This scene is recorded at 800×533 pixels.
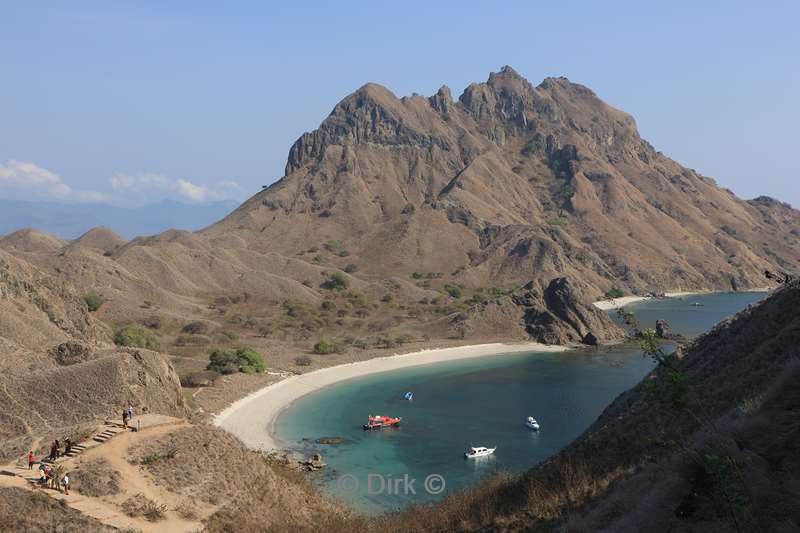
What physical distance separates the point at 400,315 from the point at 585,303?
33940 mm

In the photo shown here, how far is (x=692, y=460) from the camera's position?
1505cm

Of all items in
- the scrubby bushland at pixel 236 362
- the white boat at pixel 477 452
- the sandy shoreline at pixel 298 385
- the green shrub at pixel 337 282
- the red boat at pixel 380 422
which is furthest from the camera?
the green shrub at pixel 337 282

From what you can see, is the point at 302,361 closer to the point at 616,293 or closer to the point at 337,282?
the point at 337,282

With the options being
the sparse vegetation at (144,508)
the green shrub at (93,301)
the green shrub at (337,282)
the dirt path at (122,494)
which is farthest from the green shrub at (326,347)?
the sparse vegetation at (144,508)

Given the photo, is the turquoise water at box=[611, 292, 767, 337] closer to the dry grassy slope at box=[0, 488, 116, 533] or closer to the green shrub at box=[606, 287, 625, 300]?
the green shrub at box=[606, 287, 625, 300]

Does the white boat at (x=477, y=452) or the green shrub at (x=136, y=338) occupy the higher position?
the green shrub at (x=136, y=338)

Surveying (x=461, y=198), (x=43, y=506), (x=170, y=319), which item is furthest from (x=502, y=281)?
(x=43, y=506)

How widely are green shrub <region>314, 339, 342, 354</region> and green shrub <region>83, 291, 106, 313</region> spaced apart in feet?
112

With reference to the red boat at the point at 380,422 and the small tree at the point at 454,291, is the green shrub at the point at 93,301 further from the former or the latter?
the small tree at the point at 454,291

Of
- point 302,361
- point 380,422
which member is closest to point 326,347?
point 302,361

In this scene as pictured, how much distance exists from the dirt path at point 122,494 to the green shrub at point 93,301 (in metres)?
76.5

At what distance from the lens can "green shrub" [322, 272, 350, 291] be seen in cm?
14512

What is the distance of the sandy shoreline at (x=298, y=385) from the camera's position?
60.5 metres

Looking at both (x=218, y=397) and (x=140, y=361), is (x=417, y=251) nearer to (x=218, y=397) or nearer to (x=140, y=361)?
(x=218, y=397)
